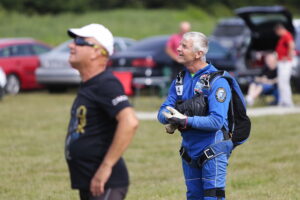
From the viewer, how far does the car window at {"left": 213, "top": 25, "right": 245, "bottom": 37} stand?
25.6m

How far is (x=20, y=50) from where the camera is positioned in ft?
69.0

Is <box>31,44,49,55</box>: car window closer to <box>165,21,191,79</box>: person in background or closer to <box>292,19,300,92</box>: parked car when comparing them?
<box>165,21,191,79</box>: person in background

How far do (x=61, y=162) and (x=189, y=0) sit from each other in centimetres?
6239

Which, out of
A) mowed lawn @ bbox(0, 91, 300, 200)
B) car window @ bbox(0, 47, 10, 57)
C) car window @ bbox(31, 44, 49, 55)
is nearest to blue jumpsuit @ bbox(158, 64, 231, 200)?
mowed lawn @ bbox(0, 91, 300, 200)

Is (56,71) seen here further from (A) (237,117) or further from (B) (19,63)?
(A) (237,117)

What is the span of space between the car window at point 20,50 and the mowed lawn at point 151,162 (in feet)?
18.1

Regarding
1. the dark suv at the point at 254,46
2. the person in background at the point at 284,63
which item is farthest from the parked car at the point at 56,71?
the person in background at the point at 284,63

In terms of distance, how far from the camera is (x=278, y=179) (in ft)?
29.6

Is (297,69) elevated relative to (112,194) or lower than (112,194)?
lower

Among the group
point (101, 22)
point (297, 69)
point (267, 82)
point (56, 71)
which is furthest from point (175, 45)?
point (101, 22)

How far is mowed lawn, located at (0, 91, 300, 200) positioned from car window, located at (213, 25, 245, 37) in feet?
36.9

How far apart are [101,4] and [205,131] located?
61389 mm

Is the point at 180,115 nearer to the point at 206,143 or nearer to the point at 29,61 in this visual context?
the point at 206,143

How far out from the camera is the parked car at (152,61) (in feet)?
58.6
